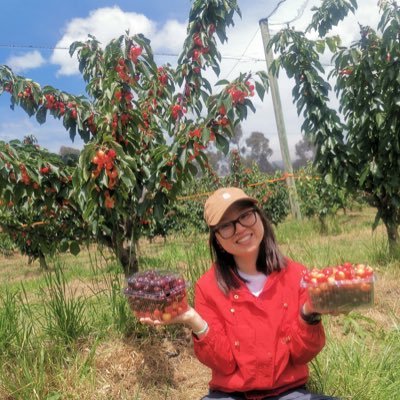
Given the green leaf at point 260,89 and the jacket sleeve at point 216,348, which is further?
the green leaf at point 260,89

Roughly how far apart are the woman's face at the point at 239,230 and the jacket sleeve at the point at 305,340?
30cm

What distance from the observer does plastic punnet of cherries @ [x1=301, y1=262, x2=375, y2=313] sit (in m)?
1.34

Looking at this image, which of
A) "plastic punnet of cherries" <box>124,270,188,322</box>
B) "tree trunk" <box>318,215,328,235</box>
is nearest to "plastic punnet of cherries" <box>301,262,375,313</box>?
"plastic punnet of cherries" <box>124,270,188,322</box>

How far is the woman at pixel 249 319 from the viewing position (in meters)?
1.62

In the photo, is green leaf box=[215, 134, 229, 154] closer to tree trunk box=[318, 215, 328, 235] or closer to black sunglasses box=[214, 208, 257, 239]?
black sunglasses box=[214, 208, 257, 239]

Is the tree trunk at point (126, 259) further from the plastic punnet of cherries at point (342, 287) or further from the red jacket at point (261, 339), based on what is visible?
the plastic punnet of cherries at point (342, 287)

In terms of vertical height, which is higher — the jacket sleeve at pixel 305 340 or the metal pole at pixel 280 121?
the metal pole at pixel 280 121

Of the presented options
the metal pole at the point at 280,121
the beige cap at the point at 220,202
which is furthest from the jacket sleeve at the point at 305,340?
the metal pole at the point at 280,121

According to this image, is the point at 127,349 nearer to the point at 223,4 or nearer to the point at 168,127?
the point at 168,127

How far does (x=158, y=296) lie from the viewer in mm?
1609

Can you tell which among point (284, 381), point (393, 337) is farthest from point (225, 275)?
point (393, 337)

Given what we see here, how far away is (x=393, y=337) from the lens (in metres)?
2.55

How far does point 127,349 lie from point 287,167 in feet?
26.5

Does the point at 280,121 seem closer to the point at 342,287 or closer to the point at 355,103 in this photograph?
the point at 355,103
